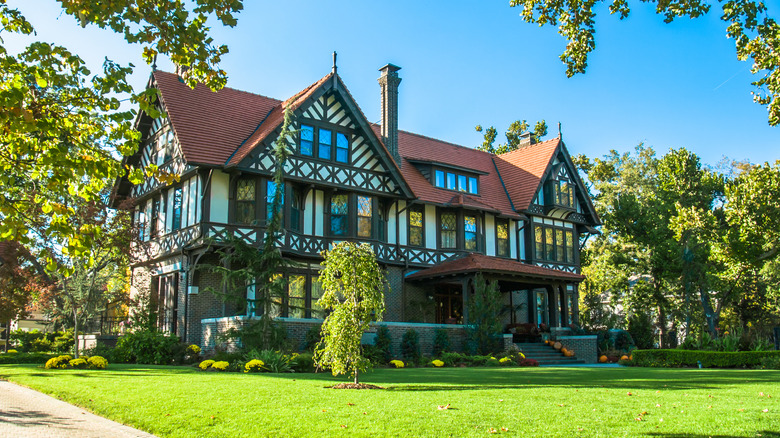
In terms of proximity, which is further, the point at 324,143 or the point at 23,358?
the point at 324,143

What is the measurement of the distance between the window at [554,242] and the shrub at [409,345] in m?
12.0

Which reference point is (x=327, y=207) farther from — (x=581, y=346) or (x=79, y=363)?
(x=581, y=346)

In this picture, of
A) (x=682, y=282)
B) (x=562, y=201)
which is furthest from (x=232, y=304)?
(x=682, y=282)

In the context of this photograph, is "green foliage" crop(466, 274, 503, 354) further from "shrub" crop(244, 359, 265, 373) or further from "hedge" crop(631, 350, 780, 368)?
"shrub" crop(244, 359, 265, 373)

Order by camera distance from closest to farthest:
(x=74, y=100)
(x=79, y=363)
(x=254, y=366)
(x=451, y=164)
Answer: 1. (x=74, y=100)
2. (x=254, y=366)
3. (x=79, y=363)
4. (x=451, y=164)

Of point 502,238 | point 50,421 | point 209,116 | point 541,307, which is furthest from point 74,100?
point 541,307

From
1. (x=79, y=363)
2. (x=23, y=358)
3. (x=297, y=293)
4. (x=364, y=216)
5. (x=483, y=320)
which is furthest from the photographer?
(x=364, y=216)

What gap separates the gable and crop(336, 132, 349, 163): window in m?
0.12

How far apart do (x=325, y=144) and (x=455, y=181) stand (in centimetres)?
816

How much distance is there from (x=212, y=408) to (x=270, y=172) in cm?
1544

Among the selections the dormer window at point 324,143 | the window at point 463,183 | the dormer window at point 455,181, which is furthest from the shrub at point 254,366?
the window at point 463,183

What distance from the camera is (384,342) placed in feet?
→ 74.1

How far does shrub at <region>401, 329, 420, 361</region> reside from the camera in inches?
925

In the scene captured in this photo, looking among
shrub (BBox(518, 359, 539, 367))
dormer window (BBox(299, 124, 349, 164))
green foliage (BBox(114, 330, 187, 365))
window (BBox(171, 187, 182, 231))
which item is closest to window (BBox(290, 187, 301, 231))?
dormer window (BBox(299, 124, 349, 164))
